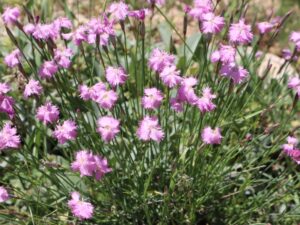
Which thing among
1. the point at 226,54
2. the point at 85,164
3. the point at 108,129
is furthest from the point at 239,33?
the point at 85,164

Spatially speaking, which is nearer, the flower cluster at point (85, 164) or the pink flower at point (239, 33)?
the flower cluster at point (85, 164)

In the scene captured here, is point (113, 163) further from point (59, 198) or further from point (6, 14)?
point (6, 14)

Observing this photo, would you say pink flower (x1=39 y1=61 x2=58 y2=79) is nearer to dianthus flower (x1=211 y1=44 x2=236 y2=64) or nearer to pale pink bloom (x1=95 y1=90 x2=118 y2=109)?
pale pink bloom (x1=95 y1=90 x2=118 y2=109)

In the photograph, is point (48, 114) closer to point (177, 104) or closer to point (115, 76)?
point (115, 76)

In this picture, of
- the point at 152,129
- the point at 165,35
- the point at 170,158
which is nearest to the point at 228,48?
the point at 152,129

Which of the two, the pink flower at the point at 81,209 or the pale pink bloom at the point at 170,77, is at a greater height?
the pale pink bloom at the point at 170,77

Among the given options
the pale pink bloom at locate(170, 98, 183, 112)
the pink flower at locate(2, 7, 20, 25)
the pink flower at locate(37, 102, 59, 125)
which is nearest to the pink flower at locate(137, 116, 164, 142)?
the pale pink bloom at locate(170, 98, 183, 112)

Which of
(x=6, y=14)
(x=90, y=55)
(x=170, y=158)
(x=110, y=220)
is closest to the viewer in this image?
(x=6, y=14)

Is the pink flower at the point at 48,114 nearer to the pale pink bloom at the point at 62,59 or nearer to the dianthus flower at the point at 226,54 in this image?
the pale pink bloom at the point at 62,59

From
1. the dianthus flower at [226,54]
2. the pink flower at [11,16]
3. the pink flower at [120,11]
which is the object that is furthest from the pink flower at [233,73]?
the pink flower at [11,16]
